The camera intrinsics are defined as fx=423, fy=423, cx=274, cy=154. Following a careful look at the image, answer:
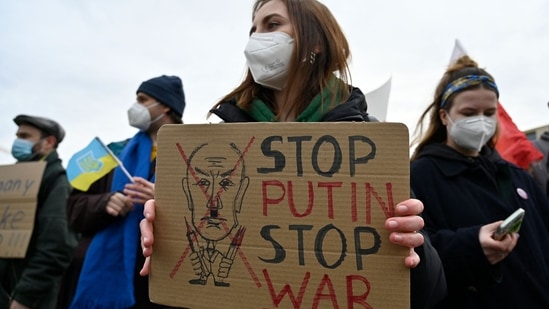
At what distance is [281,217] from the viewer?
3.98 feet

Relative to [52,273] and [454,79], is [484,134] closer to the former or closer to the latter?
[454,79]

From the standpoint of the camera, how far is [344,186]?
46.6 inches

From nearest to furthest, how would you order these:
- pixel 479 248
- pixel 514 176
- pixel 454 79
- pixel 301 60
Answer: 1. pixel 301 60
2. pixel 479 248
3. pixel 514 176
4. pixel 454 79

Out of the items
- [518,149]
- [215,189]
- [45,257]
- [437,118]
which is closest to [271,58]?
[215,189]

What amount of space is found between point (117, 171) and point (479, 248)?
2174 mm

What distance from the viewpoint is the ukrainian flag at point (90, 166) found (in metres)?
2.76

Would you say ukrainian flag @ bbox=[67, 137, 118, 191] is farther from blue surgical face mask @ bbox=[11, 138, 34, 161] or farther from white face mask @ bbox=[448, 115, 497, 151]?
white face mask @ bbox=[448, 115, 497, 151]

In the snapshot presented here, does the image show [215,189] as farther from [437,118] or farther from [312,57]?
[437,118]

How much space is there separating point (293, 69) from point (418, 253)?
0.82 meters

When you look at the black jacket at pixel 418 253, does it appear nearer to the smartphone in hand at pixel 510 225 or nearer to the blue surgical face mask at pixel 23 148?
the smartphone in hand at pixel 510 225

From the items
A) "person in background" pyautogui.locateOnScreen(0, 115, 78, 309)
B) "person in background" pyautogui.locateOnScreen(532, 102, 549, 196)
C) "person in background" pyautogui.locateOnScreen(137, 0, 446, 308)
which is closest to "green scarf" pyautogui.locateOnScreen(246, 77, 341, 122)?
"person in background" pyautogui.locateOnScreen(137, 0, 446, 308)

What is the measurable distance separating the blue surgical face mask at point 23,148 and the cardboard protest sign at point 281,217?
3.22 m

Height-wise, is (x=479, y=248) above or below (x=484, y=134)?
below

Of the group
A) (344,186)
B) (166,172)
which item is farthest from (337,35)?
(166,172)
